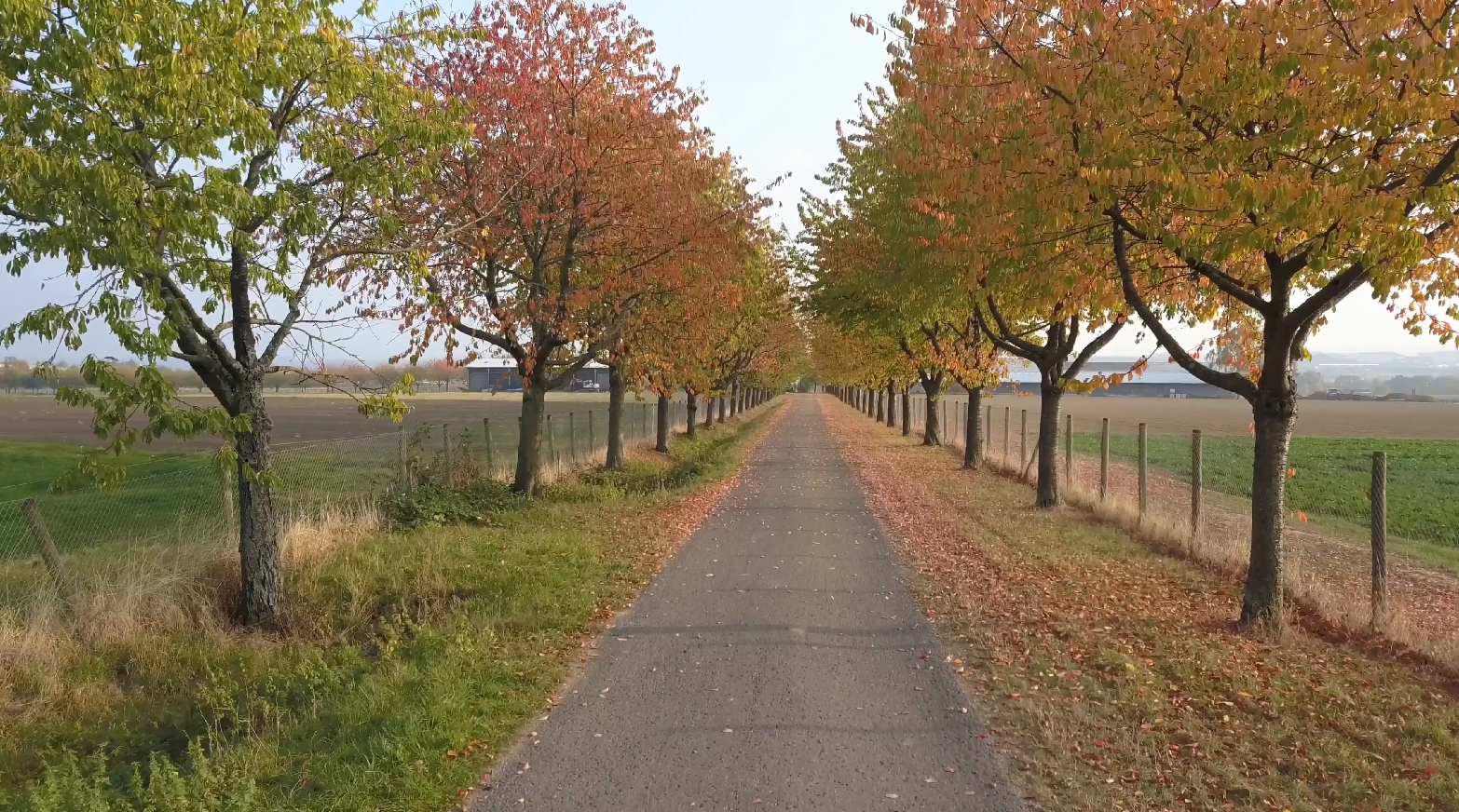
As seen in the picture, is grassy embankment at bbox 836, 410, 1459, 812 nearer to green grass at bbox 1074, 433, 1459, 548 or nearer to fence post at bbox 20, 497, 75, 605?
green grass at bbox 1074, 433, 1459, 548

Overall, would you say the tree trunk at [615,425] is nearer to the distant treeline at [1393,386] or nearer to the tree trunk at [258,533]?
the tree trunk at [258,533]

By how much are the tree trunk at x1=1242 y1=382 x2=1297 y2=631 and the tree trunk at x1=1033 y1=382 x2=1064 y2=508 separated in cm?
636

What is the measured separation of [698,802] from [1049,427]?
11.7 m

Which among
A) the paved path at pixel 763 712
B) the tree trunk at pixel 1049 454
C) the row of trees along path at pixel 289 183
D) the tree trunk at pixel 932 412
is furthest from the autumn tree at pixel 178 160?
the tree trunk at pixel 932 412

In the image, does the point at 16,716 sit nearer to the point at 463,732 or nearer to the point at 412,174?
the point at 463,732

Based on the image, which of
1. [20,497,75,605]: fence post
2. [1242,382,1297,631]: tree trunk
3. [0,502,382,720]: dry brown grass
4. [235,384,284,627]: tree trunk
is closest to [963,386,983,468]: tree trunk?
[1242,382,1297,631]: tree trunk

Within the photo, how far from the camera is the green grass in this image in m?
16.0

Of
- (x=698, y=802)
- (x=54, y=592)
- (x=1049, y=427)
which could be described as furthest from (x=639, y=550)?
(x=1049, y=427)

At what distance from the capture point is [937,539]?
35.3 ft

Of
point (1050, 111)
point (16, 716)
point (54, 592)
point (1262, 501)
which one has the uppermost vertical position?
point (1050, 111)

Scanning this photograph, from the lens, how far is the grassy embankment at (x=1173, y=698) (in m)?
4.08

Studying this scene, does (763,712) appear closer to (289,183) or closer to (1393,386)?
(289,183)

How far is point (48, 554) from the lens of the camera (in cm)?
684

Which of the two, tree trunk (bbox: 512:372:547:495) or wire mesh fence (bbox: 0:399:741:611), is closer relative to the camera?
wire mesh fence (bbox: 0:399:741:611)
